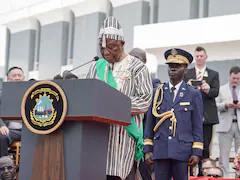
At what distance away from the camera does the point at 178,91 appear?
486 centimetres

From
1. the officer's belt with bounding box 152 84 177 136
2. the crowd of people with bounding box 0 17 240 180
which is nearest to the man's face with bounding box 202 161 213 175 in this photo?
the crowd of people with bounding box 0 17 240 180

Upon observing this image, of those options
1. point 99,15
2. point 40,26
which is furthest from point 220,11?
point 40,26

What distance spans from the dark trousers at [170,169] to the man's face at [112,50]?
4.12ft

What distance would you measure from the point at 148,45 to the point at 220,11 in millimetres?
1905

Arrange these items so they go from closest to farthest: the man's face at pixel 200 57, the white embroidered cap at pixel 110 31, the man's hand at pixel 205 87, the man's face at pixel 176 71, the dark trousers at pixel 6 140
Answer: the white embroidered cap at pixel 110 31 < the man's face at pixel 176 71 < the man's hand at pixel 205 87 < the dark trousers at pixel 6 140 < the man's face at pixel 200 57

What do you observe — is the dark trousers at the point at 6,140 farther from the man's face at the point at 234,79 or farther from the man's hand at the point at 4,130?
the man's face at the point at 234,79

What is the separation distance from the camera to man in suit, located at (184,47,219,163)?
22.7 ft

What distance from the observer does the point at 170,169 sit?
4.76 metres

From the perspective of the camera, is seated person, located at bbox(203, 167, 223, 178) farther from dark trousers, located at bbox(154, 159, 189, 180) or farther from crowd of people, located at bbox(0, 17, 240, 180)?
dark trousers, located at bbox(154, 159, 189, 180)

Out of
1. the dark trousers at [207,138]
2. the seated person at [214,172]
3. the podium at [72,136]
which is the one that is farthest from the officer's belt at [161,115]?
the dark trousers at [207,138]

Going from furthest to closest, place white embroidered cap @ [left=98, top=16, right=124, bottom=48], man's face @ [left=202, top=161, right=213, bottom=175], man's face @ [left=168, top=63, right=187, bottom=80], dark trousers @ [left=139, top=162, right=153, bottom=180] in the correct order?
1. man's face @ [left=202, top=161, right=213, bottom=175]
2. dark trousers @ [left=139, top=162, right=153, bottom=180]
3. man's face @ [left=168, top=63, right=187, bottom=80]
4. white embroidered cap @ [left=98, top=16, right=124, bottom=48]

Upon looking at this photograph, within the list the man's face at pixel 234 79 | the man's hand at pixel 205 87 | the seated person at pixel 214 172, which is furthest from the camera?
the man's face at pixel 234 79

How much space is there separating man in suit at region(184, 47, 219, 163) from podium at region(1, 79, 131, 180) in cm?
378

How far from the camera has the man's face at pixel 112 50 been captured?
380cm
